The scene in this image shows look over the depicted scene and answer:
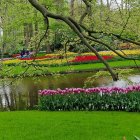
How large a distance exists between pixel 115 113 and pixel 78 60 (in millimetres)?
21147

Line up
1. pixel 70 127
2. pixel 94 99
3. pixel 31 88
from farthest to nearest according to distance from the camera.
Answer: pixel 31 88
pixel 94 99
pixel 70 127

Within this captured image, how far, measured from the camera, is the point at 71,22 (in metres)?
4.77

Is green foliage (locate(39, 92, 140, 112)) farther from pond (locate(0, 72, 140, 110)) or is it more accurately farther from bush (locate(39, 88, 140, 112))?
pond (locate(0, 72, 140, 110))

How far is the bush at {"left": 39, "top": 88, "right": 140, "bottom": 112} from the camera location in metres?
12.5

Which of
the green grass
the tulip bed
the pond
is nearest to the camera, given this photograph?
the green grass

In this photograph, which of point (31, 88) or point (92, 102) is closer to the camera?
point (92, 102)

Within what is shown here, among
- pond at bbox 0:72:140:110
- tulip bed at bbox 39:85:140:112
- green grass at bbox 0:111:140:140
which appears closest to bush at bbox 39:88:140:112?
tulip bed at bbox 39:85:140:112

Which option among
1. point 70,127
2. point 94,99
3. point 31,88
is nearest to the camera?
point 70,127

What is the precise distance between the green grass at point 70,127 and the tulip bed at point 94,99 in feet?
3.01

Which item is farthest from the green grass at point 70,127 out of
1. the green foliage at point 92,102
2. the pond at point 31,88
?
the pond at point 31,88

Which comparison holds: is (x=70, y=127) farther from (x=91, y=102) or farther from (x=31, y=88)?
(x=31, y=88)

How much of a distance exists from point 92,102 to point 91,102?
32 mm

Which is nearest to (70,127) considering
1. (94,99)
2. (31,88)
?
(94,99)

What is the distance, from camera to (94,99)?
1289cm
